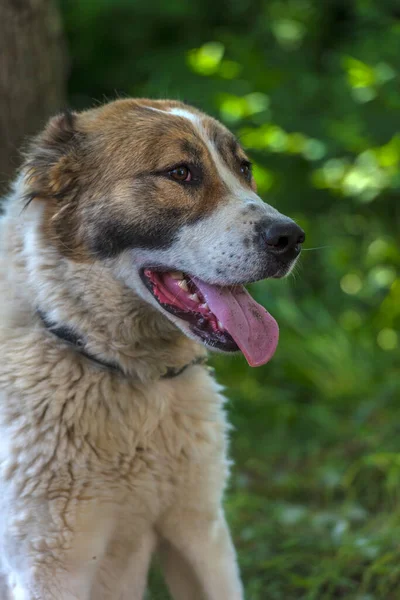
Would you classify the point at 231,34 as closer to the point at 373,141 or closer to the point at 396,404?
the point at 373,141

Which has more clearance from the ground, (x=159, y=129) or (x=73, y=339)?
(x=159, y=129)

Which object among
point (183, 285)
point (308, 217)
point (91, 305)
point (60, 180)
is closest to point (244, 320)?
point (183, 285)

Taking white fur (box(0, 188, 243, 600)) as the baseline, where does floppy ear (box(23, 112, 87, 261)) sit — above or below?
above

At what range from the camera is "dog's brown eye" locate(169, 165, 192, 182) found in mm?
2732

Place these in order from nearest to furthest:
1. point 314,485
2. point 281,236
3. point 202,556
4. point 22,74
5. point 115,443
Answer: point 281,236, point 115,443, point 202,556, point 22,74, point 314,485

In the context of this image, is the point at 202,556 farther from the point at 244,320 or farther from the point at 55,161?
the point at 55,161

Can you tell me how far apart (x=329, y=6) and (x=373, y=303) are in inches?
83.2

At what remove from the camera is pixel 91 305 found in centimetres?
275

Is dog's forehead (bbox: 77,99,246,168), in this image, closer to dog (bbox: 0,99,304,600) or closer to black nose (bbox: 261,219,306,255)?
dog (bbox: 0,99,304,600)

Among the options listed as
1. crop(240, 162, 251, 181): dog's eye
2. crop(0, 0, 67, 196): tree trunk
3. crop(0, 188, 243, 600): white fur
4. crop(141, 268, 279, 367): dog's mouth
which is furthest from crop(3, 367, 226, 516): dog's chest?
crop(0, 0, 67, 196): tree trunk

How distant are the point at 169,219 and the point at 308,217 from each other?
302 cm

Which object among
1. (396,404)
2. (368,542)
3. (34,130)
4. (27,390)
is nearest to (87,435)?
(27,390)

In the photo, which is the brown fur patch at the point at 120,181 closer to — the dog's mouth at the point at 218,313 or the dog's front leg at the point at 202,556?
the dog's mouth at the point at 218,313

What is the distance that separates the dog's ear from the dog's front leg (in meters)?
1.15
